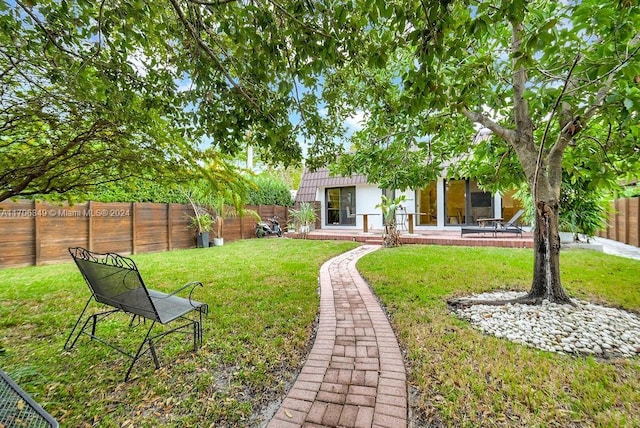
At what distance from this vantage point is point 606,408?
205 cm

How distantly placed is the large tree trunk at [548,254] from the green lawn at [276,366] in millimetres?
970

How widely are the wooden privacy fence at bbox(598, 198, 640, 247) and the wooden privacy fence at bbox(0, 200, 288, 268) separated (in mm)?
15645

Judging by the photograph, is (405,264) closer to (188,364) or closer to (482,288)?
(482,288)

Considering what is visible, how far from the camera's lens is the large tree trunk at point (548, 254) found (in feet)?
12.6

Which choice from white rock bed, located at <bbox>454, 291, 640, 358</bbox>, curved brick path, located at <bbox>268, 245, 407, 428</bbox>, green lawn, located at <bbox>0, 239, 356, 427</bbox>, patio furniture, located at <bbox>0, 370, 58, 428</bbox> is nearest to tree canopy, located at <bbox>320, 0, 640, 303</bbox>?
white rock bed, located at <bbox>454, 291, 640, 358</bbox>

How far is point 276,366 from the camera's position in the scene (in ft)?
8.81

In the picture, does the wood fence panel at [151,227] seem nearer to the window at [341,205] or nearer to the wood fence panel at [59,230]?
the wood fence panel at [59,230]

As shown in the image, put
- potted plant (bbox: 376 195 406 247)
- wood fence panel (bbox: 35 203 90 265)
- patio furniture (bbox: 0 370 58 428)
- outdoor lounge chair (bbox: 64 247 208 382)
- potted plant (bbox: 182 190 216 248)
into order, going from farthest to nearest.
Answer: potted plant (bbox: 182 190 216 248)
potted plant (bbox: 376 195 406 247)
wood fence panel (bbox: 35 203 90 265)
outdoor lounge chair (bbox: 64 247 208 382)
patio furniture (bbox: 0 370 58 428)

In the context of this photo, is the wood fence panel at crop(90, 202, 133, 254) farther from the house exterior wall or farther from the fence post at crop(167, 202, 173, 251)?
the house exterior wall

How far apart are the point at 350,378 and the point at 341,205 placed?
14.8 m

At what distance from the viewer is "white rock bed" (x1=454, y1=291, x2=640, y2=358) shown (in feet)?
9.57

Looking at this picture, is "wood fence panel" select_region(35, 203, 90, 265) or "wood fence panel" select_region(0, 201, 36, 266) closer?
"wood fence panel" select_region(0, 201, 36, 266)

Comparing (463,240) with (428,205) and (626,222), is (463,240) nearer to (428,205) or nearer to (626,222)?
(428,205)

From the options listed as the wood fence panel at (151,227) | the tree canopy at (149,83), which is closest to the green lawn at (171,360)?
the tree canopy at (149,83)
